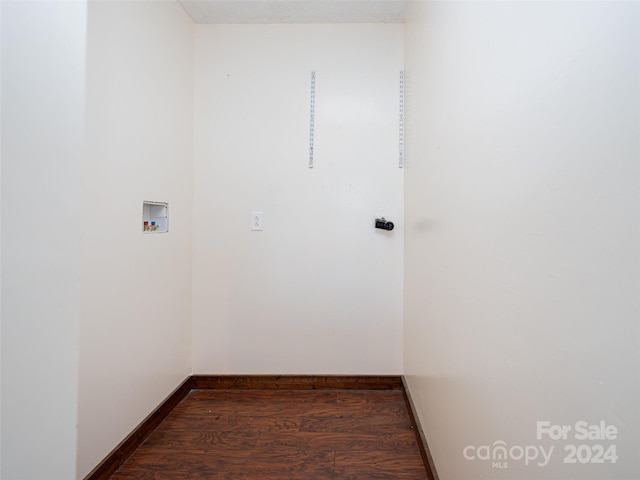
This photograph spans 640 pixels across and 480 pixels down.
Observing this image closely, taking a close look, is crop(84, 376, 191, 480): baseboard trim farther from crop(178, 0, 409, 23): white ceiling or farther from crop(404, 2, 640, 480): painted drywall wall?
crop(178, 0, 409, 23): white ceiling

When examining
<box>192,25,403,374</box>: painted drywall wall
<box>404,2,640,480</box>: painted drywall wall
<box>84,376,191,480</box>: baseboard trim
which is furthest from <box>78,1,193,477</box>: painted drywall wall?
<box>404,2,640,480</box>: painted drywall wall

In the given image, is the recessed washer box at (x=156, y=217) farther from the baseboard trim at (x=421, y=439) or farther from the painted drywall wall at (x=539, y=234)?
the baseboard trim at (x=421, y=439)

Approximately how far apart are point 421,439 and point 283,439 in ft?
2.16

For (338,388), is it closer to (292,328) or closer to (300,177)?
(292,328)

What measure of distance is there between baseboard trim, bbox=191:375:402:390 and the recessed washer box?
1016 millimetres

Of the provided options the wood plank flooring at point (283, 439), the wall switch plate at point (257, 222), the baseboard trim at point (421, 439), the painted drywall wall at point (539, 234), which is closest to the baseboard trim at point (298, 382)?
the wood plank flooring at point (283, 439)

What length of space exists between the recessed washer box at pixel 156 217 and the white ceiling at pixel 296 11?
1.24 meters

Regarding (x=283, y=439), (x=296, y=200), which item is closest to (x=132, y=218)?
(x=296, y=200)

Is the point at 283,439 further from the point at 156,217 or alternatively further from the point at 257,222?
the point at 156,217

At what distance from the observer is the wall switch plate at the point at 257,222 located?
1854 mm

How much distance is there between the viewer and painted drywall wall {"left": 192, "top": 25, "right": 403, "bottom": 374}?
183 cm

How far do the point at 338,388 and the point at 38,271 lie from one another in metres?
1.64

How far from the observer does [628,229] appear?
0.37 meters

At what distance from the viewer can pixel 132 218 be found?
1324 millimetres
